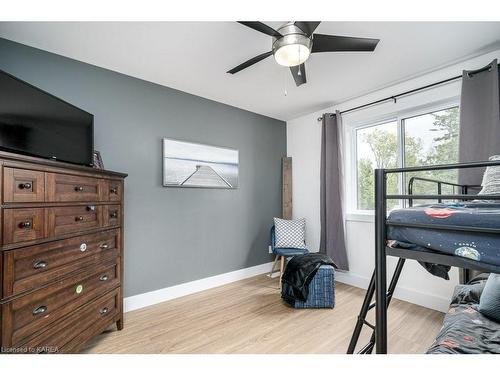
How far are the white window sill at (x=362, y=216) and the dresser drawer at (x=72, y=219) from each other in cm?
273

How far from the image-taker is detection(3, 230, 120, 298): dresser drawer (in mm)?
1101

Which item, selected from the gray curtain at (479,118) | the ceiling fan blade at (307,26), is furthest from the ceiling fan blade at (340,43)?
the gray curtain at (479,118)

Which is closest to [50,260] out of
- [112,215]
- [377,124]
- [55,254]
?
[55,254]

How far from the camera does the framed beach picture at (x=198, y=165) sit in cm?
262

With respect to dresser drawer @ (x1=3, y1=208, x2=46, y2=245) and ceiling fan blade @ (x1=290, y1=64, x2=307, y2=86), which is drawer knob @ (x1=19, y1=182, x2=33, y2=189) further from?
ceiling fan blade @ (x1=290, y1=64, x2=307, y2=86)

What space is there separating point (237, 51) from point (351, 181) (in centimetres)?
217

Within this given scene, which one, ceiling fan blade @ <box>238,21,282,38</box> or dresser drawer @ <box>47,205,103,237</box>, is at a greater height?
ceiling fan blade @ <box>238,21,282,38</box>

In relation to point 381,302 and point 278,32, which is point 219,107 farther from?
point 381,302

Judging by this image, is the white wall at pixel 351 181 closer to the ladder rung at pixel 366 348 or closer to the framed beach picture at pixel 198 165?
the framed beach picture at pixel 198 165

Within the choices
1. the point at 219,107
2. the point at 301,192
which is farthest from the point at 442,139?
the point at 219,107

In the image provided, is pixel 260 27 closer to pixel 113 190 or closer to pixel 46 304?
pixel 113 190

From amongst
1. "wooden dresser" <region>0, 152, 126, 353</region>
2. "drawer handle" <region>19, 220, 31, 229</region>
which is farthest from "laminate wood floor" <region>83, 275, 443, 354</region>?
"drawer handle" <region>19, 220, 31, 229</region>

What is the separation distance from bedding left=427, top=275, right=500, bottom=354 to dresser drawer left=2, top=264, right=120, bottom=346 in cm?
189
